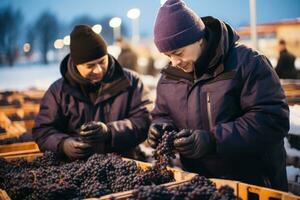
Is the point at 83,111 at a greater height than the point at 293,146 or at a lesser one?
greater

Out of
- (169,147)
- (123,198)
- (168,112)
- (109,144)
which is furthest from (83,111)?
(123,198)

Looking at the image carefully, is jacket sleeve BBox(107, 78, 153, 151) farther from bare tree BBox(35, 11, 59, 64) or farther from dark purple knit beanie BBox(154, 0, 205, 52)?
bare tree BBox(35, 11, 59, 64)

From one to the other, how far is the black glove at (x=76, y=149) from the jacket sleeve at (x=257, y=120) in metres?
1.09

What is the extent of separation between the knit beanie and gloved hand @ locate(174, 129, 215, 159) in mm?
1475

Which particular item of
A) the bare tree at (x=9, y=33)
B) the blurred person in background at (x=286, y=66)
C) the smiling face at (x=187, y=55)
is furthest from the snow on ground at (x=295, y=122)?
the bare tree at (x=9, y=33)

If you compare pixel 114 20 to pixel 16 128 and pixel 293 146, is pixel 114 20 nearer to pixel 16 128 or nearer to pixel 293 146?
pixel 16 128

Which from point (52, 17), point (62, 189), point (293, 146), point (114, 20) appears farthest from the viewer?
point (52, 17)

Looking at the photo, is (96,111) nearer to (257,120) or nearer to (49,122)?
(49,122)

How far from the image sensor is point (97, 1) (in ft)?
525

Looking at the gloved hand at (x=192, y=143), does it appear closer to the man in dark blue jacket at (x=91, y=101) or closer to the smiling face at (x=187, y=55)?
the smiling face at (x=187, y=55)

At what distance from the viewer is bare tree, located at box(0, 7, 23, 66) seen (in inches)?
1144

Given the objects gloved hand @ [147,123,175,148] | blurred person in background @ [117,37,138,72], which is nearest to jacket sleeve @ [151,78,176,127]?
gloved hand @ [147,123,175,148]

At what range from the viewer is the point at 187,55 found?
277 centimetres

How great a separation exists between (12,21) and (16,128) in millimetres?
28796
